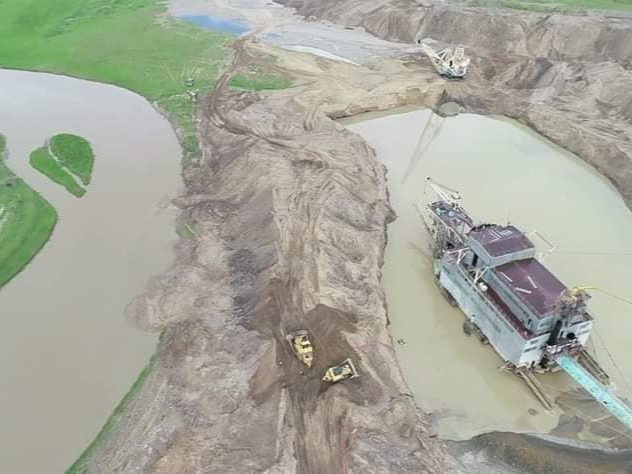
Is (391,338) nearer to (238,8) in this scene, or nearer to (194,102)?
(194,102)

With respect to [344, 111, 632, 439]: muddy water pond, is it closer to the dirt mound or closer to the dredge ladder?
the dirt mound

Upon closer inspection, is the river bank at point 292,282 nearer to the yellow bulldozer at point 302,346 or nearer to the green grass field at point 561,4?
the yellow bulldozer at point 302,346

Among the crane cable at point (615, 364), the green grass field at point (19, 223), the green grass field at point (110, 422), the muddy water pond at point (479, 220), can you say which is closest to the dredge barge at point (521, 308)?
the muddy water pond at point (479, 220)

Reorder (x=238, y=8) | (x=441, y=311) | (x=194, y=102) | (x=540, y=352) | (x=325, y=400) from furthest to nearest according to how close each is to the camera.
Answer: (x=238, y=8) → (x=194, y=102) → (x=441, y=311) → (x=540, y=352) → (x=325, y=400)

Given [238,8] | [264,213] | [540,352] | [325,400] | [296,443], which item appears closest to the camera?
[296,443]

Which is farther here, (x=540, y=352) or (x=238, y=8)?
(x=238, y=8)

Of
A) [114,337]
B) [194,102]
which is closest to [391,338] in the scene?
[114,337]
